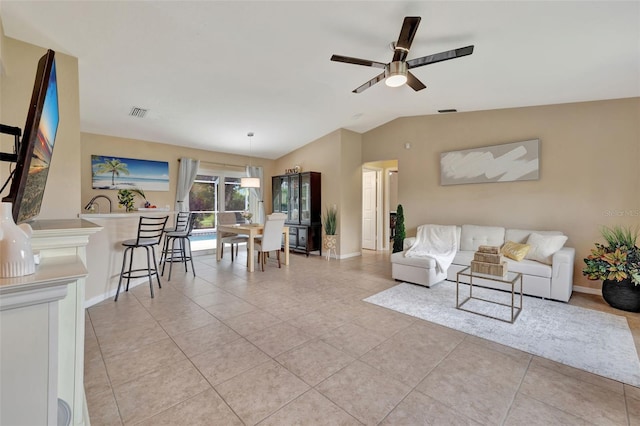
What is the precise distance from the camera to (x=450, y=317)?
2914mm

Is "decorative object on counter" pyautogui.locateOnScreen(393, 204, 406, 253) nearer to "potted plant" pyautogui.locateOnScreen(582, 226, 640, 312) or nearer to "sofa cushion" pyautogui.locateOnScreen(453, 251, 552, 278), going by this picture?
"sofa cushion" pyautogui.locateOnScreen(453, 251, 552, 278)

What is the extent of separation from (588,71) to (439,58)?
1863mm

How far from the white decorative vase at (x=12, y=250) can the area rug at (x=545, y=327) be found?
2.98 meters

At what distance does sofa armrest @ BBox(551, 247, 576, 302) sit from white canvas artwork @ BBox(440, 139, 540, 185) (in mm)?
1324

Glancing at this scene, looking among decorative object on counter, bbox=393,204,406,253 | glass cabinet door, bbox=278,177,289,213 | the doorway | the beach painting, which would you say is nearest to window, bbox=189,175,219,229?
the beach painting

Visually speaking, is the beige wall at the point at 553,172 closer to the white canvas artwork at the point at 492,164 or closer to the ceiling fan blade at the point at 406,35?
the white canvas artwork at the point at 492,164

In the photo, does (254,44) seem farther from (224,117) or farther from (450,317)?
(450,317)

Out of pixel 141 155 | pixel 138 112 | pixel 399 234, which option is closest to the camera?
pixel 138 112

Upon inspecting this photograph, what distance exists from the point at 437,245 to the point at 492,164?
61.3 inches

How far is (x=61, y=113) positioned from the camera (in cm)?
292

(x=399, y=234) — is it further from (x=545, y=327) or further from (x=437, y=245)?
(x=545, y=327)

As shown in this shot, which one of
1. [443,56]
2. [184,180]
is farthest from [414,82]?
[184,180]

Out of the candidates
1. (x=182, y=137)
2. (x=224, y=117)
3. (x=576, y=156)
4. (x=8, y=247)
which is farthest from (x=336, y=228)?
(x=8, y=247)

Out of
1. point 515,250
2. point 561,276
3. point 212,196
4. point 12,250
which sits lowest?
point 561,276
